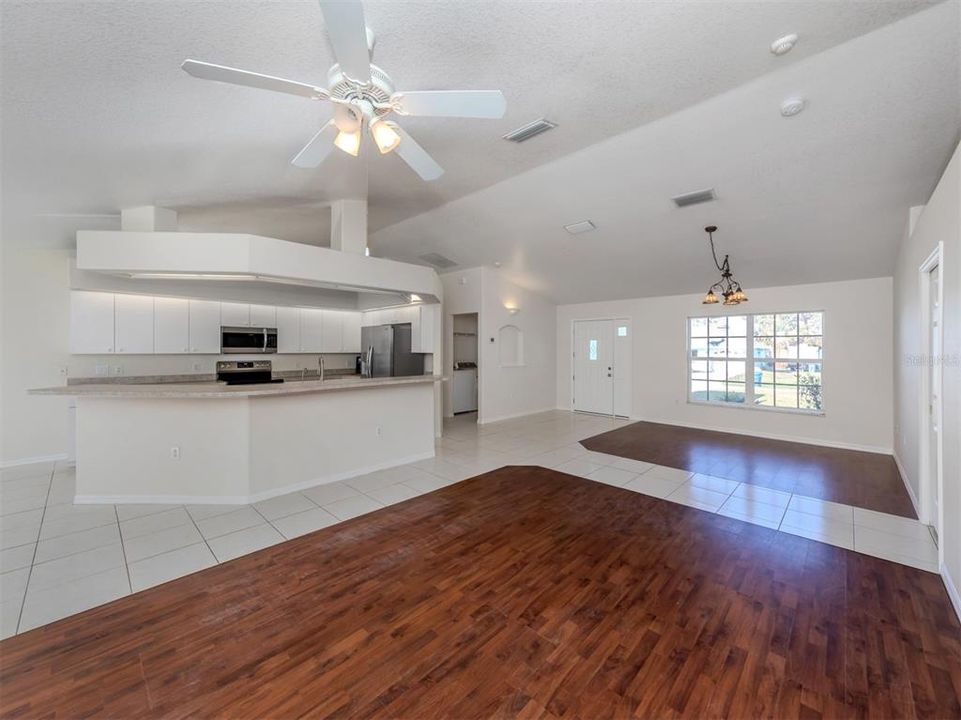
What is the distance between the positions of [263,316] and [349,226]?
2623 mm

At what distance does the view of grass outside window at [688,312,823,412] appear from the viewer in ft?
18.7

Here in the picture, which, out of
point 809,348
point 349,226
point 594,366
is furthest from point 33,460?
point 809,348

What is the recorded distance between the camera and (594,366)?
8.00 meters

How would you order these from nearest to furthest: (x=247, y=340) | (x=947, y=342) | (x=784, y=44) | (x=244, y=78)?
(x=244, y=78), (x=784, y=44), (x=947, y=342), (x=247, y=340)

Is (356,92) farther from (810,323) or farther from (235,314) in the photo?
(810,323)

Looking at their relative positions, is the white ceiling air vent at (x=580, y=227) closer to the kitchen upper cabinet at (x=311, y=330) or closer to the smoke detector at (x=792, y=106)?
the smoke detector at (x=792, y=106)

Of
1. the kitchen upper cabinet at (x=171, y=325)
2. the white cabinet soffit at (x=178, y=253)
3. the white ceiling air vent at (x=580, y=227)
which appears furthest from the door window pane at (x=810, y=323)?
the kitchen upper cabinet at (x=171, y=325)

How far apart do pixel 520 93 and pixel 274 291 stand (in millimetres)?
4862

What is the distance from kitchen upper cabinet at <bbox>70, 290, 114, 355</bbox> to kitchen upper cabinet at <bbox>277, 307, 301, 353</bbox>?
6.29 ft

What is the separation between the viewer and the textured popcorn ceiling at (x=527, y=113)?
6.24ft

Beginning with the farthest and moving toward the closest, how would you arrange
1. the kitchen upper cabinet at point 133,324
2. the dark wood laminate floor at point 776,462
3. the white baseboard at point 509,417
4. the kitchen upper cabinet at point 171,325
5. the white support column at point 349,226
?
the white baseboard at point 509,417 < the kitchen upper cabinet at point 171,325 < the kitchen upper cabinet at point 133,324 < the white support column at point 349,226 < the dark wood laminate floor at point 776,462

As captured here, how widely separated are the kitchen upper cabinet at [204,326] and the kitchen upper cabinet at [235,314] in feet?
0.20

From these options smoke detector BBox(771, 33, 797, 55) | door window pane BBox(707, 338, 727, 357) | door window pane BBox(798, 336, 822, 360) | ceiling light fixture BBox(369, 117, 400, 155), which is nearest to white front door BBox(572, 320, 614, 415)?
door window pane BBox(707, 338, 727, 357)

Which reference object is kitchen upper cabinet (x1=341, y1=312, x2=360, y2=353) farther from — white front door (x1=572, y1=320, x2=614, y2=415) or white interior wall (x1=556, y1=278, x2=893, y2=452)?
→ white interior wall (x1=556, y1=278, x2=893, y2=452)
